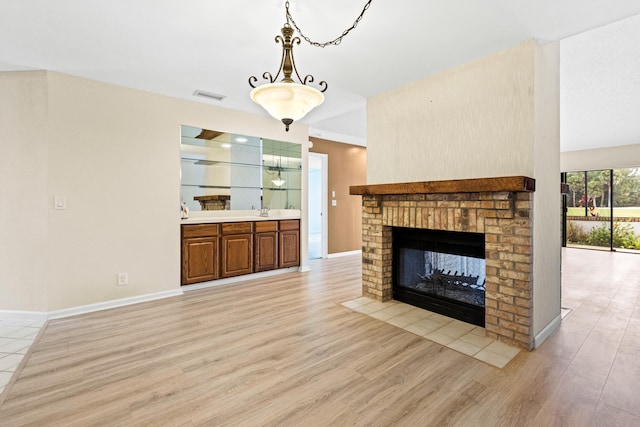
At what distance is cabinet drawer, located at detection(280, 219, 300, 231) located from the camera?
4.90m

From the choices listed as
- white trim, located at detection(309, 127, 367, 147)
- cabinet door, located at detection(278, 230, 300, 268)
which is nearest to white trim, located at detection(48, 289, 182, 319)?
cabinet door, located at detection(278, 230, 300, 268)

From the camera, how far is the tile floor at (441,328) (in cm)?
231

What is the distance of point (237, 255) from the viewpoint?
14.4 feet

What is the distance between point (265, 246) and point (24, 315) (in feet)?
8.87

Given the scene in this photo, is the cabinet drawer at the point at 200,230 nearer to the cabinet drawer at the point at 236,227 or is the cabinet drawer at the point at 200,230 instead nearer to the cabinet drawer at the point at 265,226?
the cabinet drawer at the point at 236,227

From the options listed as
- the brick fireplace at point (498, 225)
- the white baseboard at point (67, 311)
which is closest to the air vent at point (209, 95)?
the brick fireplace at point (498, 225)

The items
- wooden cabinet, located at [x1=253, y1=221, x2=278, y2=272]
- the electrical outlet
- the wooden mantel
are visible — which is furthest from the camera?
wooden cabinet, located at [x1=253, y1=221, x2=278, y2=272]

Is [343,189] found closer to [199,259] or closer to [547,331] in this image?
[199,259]

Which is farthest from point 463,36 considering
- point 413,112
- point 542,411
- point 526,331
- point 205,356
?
point 205,356

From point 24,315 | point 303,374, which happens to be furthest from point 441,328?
point 24,315

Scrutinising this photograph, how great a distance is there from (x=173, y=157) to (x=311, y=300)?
244 cm

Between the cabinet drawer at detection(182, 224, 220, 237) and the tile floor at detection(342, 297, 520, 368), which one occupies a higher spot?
the cabinet drawer at detection(182, 224, 220, 237)

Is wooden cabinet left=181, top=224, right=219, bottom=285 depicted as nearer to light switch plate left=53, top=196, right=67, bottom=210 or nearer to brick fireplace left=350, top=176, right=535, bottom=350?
light switch plate left=53, top=196, right=67, bottom=210

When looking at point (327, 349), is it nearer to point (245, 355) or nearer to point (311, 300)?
point (245, 355)
